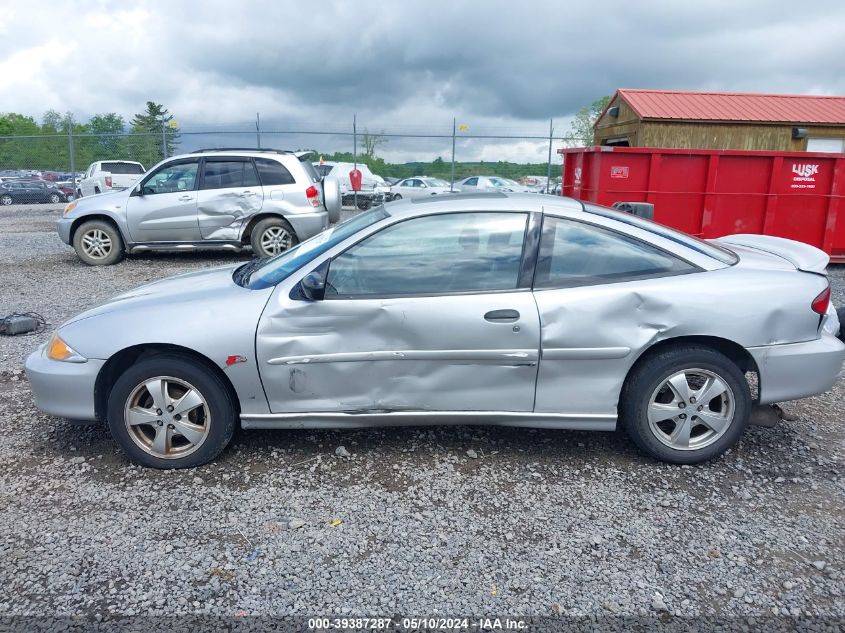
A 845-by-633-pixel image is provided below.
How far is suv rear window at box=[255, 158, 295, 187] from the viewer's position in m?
10.2

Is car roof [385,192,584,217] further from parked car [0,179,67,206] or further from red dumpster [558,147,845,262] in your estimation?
parked car [0,179,67,206]

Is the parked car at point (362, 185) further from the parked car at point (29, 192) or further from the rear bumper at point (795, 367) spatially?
the rear bumper at point (795, 367)

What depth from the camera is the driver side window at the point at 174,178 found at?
1015cm

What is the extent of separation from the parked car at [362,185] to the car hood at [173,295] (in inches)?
726

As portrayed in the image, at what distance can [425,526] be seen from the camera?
10.3 ft

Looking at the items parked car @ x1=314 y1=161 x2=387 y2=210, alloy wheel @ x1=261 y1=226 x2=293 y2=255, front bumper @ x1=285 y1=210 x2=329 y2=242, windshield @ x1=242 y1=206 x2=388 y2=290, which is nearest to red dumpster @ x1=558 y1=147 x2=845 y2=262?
front bumper @ x1=285 y1=210 x2=329 y2=242

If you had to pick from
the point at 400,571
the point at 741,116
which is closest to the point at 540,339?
the point at 400,571

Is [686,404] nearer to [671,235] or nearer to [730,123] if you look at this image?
[671,235]

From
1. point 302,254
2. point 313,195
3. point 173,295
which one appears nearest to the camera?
point 173,295

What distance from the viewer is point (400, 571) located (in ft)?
9.25

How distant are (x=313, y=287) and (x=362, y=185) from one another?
20.6 meters

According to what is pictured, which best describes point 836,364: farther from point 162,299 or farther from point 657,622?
point 162,299

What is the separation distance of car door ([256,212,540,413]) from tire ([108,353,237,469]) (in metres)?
0.31

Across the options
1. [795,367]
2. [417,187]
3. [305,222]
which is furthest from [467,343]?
[417,187]
